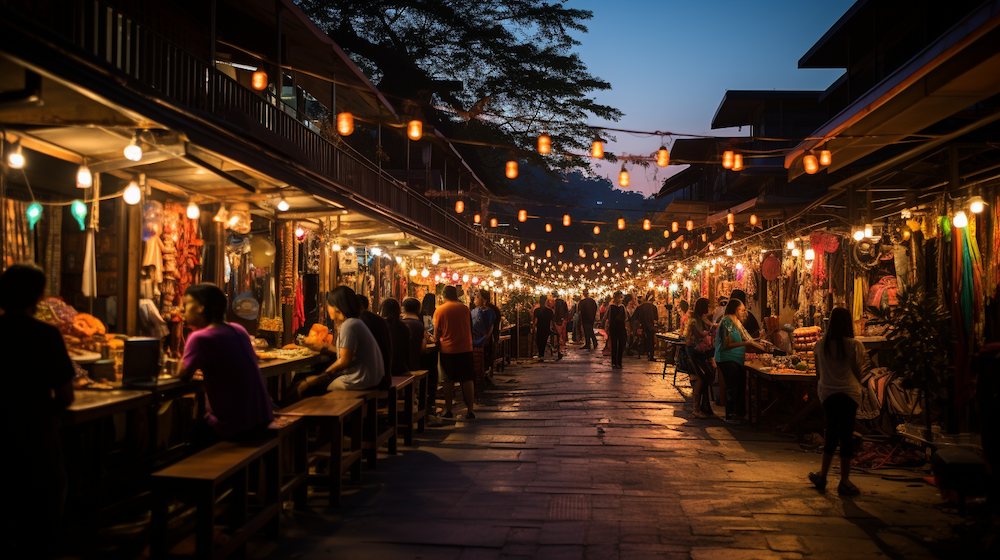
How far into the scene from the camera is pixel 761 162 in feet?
77.2

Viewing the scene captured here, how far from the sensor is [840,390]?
6.97m

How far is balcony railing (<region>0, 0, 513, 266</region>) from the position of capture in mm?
7094

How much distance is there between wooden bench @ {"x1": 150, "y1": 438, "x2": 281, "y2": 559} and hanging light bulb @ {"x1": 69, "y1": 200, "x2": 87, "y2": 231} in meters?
3.47

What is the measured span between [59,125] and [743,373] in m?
10.2

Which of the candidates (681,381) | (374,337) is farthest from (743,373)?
(374,337)

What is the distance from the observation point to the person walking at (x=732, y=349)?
11.0m

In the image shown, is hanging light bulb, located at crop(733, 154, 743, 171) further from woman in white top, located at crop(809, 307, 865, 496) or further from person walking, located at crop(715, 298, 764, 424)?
woman in white top, located at crop(809, 307, 865, 496)

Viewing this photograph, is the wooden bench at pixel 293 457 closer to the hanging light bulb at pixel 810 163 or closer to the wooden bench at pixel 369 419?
the wooden bench at pixel 369 419

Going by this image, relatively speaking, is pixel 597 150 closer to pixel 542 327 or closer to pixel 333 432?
pixel 333 432

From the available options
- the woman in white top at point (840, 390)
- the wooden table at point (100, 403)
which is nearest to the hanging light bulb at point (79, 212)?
the wooden table at point (100, 403)

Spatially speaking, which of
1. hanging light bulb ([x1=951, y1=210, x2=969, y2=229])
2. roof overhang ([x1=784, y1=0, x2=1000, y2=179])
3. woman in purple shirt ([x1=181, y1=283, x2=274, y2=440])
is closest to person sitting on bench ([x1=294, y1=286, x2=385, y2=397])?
woman in purple shirt ([x1=181, y1=283, x2=274, y2=440])

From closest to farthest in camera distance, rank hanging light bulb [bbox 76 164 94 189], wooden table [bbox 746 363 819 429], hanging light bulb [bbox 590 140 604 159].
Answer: hanging light bulb [bbox 76 164 94 189]
wooden table [bbox 746 363 819 429]
hanging light bulb [bbox 590 140 604 159]

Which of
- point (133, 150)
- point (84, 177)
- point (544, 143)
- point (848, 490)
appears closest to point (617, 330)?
point (544, 143)

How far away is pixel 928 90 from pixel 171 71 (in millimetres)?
9370
